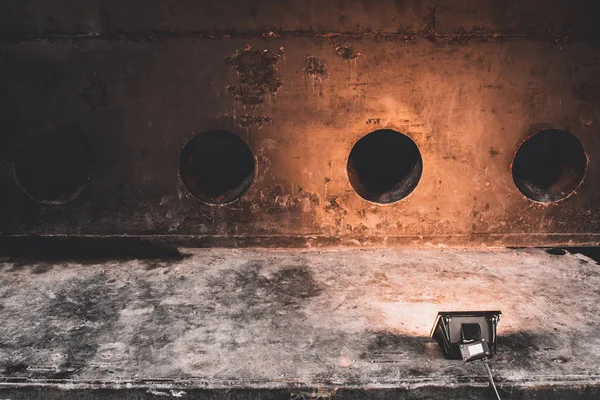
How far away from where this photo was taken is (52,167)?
201 inches

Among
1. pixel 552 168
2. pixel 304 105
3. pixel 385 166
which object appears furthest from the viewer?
pixel 385 166

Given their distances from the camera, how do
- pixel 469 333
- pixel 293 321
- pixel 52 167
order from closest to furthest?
pixel 469 333, pixel 293 321, pixel 52 167

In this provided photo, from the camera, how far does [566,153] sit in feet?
15.2

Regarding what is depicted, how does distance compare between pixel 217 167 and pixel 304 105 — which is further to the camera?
pixel 217 167

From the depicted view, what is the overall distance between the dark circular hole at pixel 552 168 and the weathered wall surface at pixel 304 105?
0.39 feet

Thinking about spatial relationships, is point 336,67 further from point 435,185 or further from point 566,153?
point 566,153

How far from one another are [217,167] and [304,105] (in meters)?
1.78

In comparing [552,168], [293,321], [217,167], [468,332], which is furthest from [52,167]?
[552,168]

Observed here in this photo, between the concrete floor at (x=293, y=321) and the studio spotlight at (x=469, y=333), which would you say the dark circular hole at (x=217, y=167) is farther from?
the studio spotlight at (x=469, y=333)

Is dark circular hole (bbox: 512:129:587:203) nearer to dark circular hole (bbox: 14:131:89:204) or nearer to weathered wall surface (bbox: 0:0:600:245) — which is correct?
weathered wall surface (bbox: 0:0:600:245)

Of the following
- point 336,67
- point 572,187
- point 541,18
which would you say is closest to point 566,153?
point 572,187

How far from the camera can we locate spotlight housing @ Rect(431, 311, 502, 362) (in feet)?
8.23

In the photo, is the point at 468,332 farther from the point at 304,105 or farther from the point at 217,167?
the point at 217,167

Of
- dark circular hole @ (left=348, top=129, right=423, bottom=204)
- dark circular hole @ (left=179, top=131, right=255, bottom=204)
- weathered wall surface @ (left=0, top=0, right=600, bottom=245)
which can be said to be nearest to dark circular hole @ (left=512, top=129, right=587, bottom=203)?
weathered wall surface @ (left=0, top=0, right=600, bottom=245)
